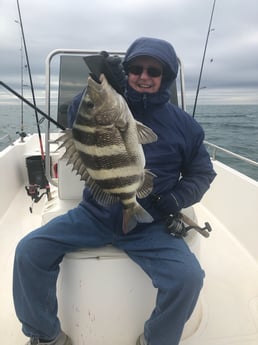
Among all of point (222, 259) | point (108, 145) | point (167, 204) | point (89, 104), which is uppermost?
point (89, 104)

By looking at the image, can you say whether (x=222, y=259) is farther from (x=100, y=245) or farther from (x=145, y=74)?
(x=145, y=74)

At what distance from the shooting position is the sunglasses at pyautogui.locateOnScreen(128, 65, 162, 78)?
1907 millimetres

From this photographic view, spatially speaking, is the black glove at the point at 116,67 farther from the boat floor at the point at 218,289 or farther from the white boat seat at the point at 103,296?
the boat floor at the point at 218,289

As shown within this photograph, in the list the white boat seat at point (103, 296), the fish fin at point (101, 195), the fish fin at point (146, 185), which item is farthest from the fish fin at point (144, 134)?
the white boat seat at point (103, 296)

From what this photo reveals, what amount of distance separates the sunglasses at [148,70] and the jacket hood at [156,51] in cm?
4

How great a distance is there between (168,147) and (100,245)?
28.0 inches

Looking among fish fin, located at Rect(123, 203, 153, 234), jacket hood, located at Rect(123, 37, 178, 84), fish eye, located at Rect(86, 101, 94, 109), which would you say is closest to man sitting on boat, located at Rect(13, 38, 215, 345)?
jacket hood, located at Rect(123, 37, 178, 84)

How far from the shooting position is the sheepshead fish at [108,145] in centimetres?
131

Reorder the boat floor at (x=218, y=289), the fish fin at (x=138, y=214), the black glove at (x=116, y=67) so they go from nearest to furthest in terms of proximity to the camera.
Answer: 1. the fish fin at (x=138, y=214)
2. the black glove at (x=116, y=67)
3. the boat floor at (x=218, y=289)

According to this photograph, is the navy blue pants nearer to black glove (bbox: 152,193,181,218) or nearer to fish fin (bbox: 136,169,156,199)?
black glove (bbox: 152,193,181,218)

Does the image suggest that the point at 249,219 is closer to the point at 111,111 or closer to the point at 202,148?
the point at 202,148

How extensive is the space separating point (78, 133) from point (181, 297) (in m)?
0.96

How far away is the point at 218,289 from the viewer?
270 cm

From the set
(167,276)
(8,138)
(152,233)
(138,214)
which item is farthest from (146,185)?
(8,138)
